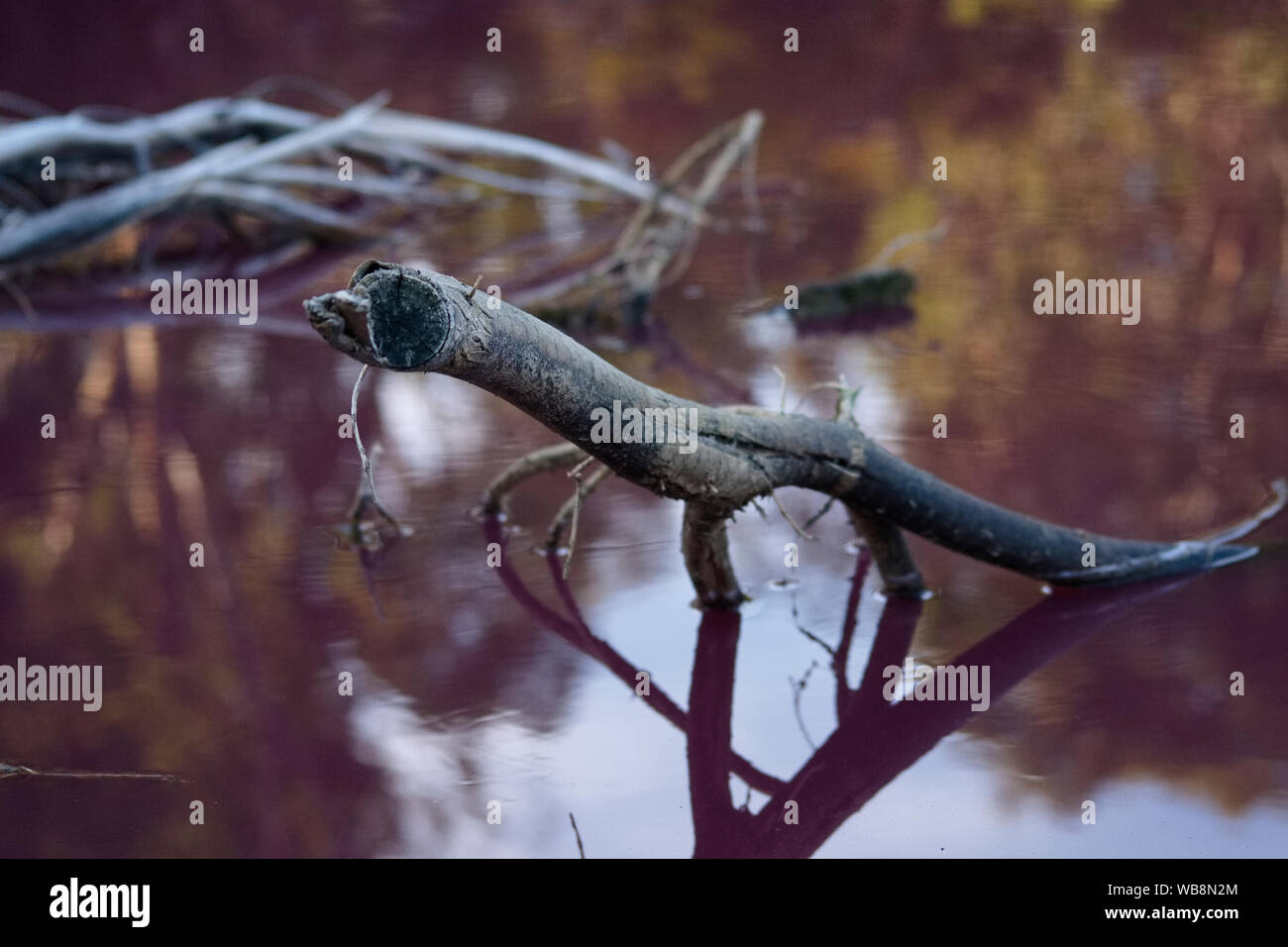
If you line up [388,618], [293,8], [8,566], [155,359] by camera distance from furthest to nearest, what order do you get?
[293,8], [155,359], [8,566], [388,618]

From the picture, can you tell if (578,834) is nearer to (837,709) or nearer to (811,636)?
(837,709)

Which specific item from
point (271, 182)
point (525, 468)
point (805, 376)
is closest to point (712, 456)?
point (525, 468)

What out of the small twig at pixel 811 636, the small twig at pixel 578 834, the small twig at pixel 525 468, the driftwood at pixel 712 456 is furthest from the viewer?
the small twig at pixel 525 468

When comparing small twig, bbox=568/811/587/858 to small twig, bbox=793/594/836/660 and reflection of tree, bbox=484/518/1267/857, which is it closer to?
reflection of tree, bbox=484/518/1267/857

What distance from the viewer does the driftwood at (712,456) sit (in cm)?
192

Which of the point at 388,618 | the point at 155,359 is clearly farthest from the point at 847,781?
the point at 155,359

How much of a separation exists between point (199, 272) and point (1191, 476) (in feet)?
14.2

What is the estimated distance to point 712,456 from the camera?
97.7 inches

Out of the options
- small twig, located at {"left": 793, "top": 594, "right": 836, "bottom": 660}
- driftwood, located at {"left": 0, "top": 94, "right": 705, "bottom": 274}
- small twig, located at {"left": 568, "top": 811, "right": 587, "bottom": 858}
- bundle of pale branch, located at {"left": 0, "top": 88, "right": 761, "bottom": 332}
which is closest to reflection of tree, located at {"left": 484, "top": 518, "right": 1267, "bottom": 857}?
small twig, located at {"left": 793, "top": 594, "right": 836, "bottom": 660}

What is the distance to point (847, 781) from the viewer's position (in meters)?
2.51

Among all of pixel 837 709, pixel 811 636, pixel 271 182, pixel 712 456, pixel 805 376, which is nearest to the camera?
pixel 712 456

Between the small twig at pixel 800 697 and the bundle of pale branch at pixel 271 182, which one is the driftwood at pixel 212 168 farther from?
the small twig at pixel 800 697

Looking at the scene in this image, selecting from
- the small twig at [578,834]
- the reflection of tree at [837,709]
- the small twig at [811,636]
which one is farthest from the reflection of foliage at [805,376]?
the small twig at [578,834]

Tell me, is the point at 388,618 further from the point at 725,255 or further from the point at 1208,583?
the point at 725,255
